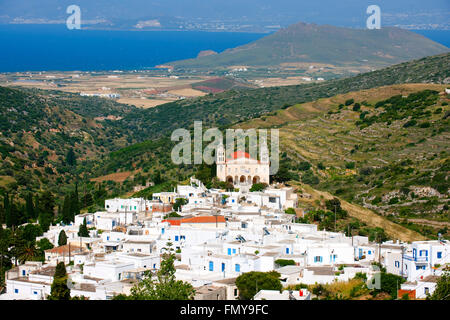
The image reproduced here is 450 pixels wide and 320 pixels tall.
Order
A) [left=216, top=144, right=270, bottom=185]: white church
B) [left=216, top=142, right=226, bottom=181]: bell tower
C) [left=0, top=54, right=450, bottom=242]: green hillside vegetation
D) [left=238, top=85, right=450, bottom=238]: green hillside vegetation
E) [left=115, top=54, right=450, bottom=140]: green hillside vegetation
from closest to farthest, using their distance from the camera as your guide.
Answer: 1. [left=216, top=144, right=270, bottom=185]: white church
2. [left=216, top=142, right=226, bottom=181]: bell tower
3. [left=238, top=85, right=450, bottom=238]: green hillside vegetation
4. [left=0, top=54, right=450, bottom=242]: green hillside vegetation
5. [left=115, top=54, right=450, bottom=140]: green hillside vegetation

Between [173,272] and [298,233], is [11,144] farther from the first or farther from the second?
[173,272]

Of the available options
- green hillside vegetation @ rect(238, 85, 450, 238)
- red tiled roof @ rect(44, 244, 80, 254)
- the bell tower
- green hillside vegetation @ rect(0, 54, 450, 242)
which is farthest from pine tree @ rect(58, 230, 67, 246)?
green hillside vegetation @ rect(238, 85, 450, 238)

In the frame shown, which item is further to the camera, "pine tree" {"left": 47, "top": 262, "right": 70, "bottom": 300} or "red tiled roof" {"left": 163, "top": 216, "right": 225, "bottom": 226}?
"red tiled roof" {"left": 163, "top": 216, "right": 225, "bottom": 226}

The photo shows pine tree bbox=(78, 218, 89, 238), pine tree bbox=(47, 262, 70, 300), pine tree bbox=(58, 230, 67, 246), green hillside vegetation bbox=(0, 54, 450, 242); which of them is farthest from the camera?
green hillside vegetation bbox=(0, 54, 450, 242)

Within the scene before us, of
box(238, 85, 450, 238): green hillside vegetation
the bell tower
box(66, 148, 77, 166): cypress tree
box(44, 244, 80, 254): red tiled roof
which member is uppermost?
the bell tower

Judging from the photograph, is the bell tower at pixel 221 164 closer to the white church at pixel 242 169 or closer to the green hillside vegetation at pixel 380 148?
the white church at pixel 242 169

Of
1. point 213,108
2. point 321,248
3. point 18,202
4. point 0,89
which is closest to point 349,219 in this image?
point 321,248

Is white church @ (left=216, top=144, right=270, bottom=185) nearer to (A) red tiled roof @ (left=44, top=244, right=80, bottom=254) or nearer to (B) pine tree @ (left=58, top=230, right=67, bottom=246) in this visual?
(B) pine tree @ (left=58, top=230, right=67, bottom=246)

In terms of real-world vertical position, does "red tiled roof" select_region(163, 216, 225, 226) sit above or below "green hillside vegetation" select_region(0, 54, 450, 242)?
above
